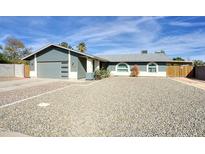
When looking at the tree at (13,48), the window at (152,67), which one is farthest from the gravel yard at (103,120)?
the tree at (13,48)

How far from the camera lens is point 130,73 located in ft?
92.8

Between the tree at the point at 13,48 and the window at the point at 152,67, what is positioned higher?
the tree at the point at 13,48

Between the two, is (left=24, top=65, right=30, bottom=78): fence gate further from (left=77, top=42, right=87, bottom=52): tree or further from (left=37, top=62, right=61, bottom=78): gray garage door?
(left=77, top=42, right=87, bottom=52): tree

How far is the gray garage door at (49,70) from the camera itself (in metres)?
20.1

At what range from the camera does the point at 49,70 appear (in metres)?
20.5

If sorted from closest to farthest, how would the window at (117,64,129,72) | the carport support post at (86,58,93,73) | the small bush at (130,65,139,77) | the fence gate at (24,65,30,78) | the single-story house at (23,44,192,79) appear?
the single-story house at (23,44,192,79), the carport support post at (86,58,93,73), the fence gate at (24,65,30,78), the small bush at (130,65,139,77), the window at (117,64,129,72)

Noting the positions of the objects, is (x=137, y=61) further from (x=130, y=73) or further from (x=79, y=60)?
(x=79, y=60)

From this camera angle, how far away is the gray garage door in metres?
20.1

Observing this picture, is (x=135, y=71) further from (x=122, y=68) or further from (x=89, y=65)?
(x=89, y=65)

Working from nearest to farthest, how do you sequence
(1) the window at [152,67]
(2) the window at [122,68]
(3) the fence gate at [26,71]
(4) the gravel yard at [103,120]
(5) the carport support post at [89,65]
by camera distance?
(4) the gravel yard at [103,120], (5) the carport support post at [89,65], (3) the fence gate at [26,71], (1) the window at [152,67], (2) the window at [122,68]

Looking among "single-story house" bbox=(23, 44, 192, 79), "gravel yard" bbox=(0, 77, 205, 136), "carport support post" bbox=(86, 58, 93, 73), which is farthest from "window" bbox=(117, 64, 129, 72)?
"gravel yard" bbox=(0, 77, 205, 136)

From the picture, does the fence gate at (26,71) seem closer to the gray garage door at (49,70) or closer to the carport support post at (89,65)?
the gray garage door at (49,70)
